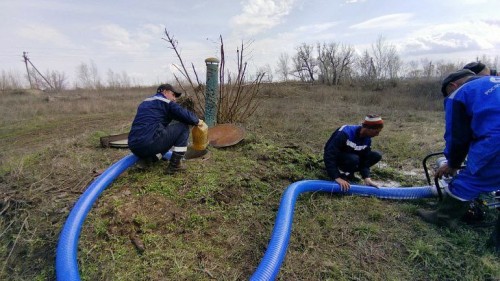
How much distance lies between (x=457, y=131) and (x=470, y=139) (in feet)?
0.43

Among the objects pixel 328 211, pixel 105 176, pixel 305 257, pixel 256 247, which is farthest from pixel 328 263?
pixel 105 176

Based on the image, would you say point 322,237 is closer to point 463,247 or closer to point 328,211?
point 328,211

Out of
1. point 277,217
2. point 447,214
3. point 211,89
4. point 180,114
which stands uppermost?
point 211,89

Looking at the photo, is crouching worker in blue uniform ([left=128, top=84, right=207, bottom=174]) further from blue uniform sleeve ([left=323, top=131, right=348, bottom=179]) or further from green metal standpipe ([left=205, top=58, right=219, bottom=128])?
green metal standpipe ([left=205, top=58, right=219, bottom=128])

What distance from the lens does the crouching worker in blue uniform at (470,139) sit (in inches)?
94.7

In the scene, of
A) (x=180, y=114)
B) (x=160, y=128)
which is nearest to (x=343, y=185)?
(x=180, y=114)

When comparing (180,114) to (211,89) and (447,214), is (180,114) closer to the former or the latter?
(211,89)

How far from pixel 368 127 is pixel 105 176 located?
9.04 ft

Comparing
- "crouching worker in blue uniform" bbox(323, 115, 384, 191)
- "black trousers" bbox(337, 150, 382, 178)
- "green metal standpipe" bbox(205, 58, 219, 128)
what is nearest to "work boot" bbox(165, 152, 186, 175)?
"crouching worker in blue uniform" bbox(323, 115, 384, 191)

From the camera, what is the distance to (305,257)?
7.90ft

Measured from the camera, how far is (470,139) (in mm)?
2680

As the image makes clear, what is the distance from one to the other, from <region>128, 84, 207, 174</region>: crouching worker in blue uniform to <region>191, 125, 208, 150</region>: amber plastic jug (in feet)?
0.64

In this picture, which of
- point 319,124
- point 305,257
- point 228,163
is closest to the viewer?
point 305,257

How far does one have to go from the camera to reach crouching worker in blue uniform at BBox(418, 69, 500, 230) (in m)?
2.40
